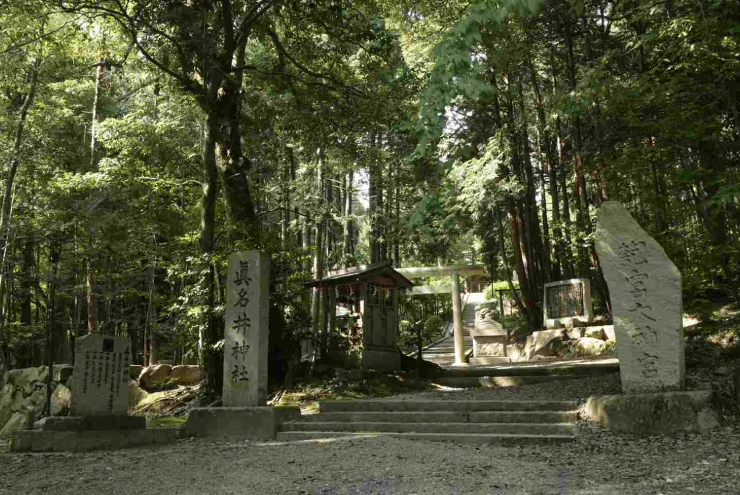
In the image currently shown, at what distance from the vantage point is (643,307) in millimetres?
5543

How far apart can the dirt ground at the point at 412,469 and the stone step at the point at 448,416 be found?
544 mm

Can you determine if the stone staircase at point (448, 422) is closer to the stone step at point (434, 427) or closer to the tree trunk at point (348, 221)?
the stone step at point (434, 427)

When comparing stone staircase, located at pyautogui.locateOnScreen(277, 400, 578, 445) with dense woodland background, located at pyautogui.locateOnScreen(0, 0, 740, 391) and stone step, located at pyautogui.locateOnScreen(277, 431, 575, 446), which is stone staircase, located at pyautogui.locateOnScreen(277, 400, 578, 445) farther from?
dense woodland background, located at pyautogui.locateOnScreen(0, 0, 740, 391)

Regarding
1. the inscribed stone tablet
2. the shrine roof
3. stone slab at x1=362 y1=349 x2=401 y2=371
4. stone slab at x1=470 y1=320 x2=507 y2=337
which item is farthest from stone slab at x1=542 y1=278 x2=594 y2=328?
the inscribed stone tablet

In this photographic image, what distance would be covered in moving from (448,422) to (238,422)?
2.43 metres

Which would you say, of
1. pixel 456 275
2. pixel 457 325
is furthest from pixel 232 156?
pixel 457 325

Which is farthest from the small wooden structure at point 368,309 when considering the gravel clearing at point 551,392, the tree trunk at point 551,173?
the tree trunk at point 551,173

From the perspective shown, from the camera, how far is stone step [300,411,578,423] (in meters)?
5.92

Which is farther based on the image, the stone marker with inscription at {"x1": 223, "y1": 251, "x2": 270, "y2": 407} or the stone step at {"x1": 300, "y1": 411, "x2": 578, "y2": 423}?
the stone marker with inscription at {"x1": 223, "y1": 251, "x2": 270, "y2": 407}

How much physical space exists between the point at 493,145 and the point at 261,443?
10602mm

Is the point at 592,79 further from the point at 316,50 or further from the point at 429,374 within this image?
the point at 429,374

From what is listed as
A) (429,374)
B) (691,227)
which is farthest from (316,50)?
(691,227)

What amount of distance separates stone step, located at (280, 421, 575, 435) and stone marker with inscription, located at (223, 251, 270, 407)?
62 cm

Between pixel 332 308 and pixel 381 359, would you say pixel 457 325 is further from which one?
pixel 332 308
